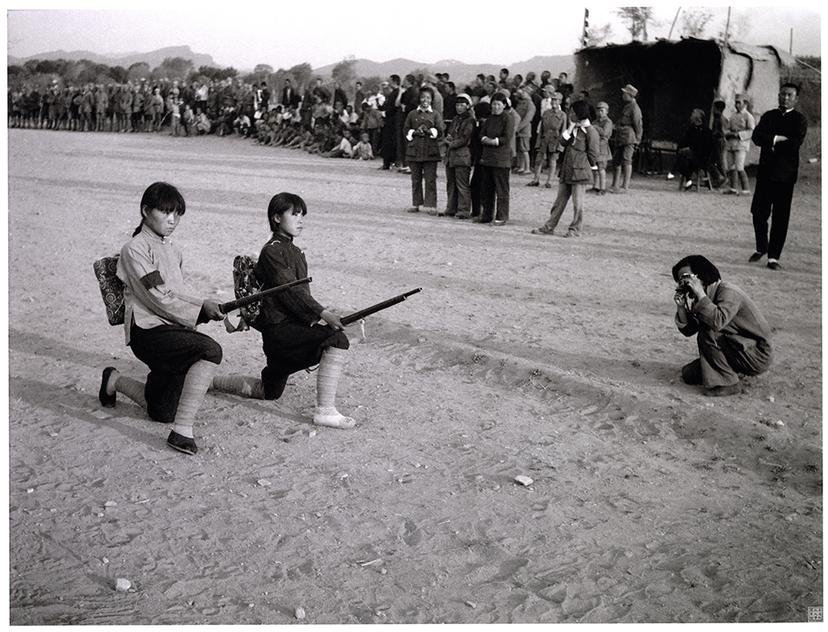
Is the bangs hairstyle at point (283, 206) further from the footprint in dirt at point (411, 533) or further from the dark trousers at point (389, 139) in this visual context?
the dark trousers at point (389, 139)

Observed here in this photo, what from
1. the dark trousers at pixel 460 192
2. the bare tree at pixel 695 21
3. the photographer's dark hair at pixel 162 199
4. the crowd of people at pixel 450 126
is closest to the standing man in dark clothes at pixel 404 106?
the crowd of people at pixel 450 126

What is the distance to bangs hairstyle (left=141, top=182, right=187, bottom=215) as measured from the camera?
4.37 meters

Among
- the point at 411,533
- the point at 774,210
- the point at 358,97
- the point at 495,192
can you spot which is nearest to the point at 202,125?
the point at 358,97

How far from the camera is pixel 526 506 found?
4.08 meters

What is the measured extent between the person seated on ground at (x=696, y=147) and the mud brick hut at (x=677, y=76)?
3.97 feet

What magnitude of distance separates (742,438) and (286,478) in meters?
2.52

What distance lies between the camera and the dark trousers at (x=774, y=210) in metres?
8.35

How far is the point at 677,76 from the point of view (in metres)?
16.2

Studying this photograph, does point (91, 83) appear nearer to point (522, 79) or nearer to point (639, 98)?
point (522, 79)

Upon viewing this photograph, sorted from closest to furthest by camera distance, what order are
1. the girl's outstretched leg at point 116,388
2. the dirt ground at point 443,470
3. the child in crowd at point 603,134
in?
the dirt ground at point 443,470, the girl's outstretched leg at point 116,388, the child in crowd at point 603,134

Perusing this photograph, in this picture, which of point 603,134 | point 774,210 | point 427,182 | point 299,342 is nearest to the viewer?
point 299,342

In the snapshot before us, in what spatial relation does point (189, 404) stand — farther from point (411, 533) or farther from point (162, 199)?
point (411, 533)

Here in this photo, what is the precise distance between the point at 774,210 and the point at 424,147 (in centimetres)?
502

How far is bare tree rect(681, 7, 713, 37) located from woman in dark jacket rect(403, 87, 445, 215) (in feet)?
16.9
